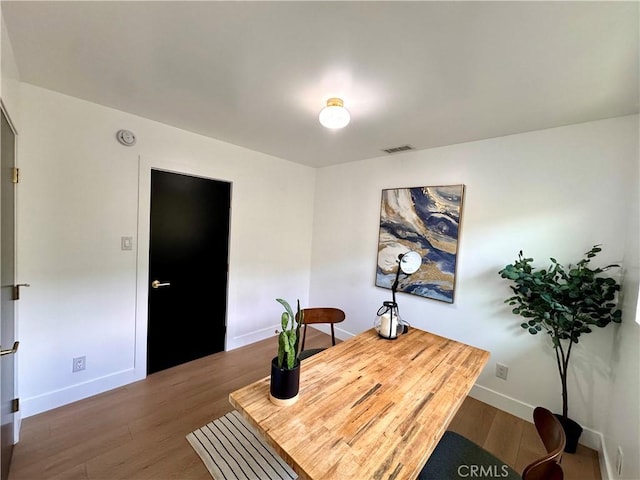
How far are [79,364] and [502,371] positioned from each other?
3559 mm

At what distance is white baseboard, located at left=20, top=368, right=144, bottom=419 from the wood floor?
5cm

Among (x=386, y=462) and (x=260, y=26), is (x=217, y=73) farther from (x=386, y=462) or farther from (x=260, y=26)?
(x=386, y=462)

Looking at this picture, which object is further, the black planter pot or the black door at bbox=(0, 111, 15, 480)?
the black door at bbox=(0, 111, 15, 480)

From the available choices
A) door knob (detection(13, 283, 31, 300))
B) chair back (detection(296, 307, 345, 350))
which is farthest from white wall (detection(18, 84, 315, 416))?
chair back (detection(296, 307, 345, 350))

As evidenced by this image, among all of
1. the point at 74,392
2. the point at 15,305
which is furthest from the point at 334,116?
the point at 74,392

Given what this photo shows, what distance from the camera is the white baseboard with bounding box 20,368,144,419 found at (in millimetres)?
1916

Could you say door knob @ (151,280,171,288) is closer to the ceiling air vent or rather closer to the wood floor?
the wood floor

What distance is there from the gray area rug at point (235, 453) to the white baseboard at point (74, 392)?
3.25ft

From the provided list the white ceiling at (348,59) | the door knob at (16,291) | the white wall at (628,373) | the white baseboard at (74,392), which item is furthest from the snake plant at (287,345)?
the white baseboard at (74,392)

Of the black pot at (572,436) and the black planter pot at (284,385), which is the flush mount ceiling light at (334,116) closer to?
the black planter pot at (284,385)

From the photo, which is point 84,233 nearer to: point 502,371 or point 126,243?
point 126,243

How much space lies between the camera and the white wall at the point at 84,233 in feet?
→ 6.12

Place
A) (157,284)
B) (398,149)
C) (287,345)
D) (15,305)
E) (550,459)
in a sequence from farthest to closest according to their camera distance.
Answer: (398,149)
(157,284)
(15,305)
(287,345)
(550,459)

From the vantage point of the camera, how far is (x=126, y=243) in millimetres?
2281
